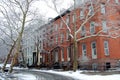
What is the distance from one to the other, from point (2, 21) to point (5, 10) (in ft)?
11.8

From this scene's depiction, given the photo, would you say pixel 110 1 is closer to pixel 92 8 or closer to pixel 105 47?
pixel 92 8

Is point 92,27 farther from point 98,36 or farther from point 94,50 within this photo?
point 94,50

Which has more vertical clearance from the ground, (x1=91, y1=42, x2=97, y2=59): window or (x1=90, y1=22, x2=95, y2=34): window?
(x1=90, y1=22, x2=95, y2=34): window

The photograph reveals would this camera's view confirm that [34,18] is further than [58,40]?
No

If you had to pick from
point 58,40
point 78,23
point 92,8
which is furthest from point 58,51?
point 92,8

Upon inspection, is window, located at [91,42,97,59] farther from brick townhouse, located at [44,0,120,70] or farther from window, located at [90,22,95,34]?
window, located at [90,22,95,34]

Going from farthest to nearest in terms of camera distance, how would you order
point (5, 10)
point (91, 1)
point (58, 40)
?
point (58, 40) < point (5, 10) < point (91, 1)

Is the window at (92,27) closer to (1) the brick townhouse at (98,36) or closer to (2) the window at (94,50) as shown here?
(1) the brick townhouse at (98,36)

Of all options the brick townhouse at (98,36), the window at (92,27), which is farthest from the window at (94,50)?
the window at (92,27)

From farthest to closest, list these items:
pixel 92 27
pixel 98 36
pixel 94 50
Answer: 1. pixel 92 27
2. pixel 94 50
3. pixel 98 36

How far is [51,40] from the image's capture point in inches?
1754

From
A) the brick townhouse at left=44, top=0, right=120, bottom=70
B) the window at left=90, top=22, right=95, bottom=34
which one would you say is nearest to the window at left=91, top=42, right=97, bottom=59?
the brick townhouse at left=44, top=0, right=120, bottom=70

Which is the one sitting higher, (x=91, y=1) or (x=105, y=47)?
(x=91, y=1)

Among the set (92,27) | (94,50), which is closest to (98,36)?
(92,27)
